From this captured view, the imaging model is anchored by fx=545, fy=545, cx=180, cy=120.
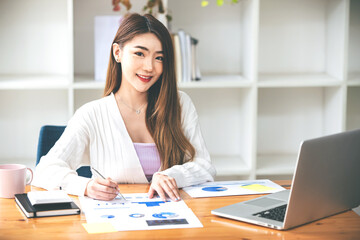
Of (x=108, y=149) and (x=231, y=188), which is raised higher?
(x=108, y=149)

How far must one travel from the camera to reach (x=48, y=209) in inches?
63.4

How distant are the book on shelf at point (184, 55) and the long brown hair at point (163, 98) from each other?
84cm

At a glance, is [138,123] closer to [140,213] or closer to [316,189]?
[140,213]

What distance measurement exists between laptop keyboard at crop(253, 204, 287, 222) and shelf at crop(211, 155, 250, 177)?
1.59m

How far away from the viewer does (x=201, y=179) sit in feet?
6.73

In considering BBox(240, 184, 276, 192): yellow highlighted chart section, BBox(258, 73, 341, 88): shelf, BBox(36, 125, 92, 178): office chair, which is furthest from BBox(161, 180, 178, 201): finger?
BBox(258, 73, 341, 88): shelf

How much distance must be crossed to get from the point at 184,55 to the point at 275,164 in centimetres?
91

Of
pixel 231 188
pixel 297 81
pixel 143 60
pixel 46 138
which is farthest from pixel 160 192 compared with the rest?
pixel 297 81

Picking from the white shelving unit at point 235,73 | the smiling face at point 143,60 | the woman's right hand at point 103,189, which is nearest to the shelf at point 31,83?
the white shelving unit at point 235,73

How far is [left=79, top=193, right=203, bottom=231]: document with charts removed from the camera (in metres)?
1.54

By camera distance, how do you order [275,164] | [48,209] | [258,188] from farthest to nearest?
[275,164], [258,188], [48,209]

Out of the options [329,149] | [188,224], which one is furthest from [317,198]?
[188,224]

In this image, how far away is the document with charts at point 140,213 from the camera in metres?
1.54

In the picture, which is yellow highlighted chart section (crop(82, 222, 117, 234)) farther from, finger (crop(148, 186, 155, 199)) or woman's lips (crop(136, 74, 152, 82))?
woman's lips (crop(136, 74, 152, 82))
